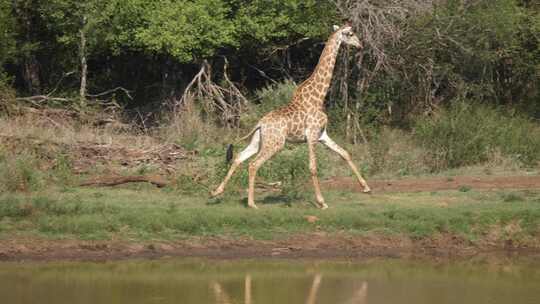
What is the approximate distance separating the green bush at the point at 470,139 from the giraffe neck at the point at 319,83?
4.40 m

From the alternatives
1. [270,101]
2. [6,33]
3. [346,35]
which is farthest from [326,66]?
[6,33]

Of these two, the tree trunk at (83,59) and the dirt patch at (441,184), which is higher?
the tree trunk at (83,59)

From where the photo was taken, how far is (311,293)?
10984 millimetres

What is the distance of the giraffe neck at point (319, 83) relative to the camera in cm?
1505

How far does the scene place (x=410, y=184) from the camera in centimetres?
1697

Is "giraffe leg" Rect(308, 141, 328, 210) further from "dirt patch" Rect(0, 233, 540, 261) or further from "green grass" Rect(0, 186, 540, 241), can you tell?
"dirt patch" Rect(0, 233, 540, 261)

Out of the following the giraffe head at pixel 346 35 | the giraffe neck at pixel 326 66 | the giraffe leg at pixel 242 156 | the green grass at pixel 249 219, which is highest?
the giraffe head at pixel 346 35

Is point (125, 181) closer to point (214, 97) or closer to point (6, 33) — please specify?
point (214, 97)

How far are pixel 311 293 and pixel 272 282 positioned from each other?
0.80 metres

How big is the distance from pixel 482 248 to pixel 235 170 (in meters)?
4.12

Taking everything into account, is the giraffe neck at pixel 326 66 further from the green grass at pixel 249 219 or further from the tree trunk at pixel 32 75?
the tree trunk at pixel 32 75

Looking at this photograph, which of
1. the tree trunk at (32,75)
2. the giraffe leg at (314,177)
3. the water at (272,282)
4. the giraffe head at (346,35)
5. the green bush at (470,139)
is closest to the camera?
the water at (272,282)

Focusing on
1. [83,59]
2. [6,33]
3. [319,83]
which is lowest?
[319,83]

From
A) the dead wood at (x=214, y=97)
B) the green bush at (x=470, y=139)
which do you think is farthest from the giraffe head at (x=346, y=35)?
the dead wood at (x=214, y=97)
